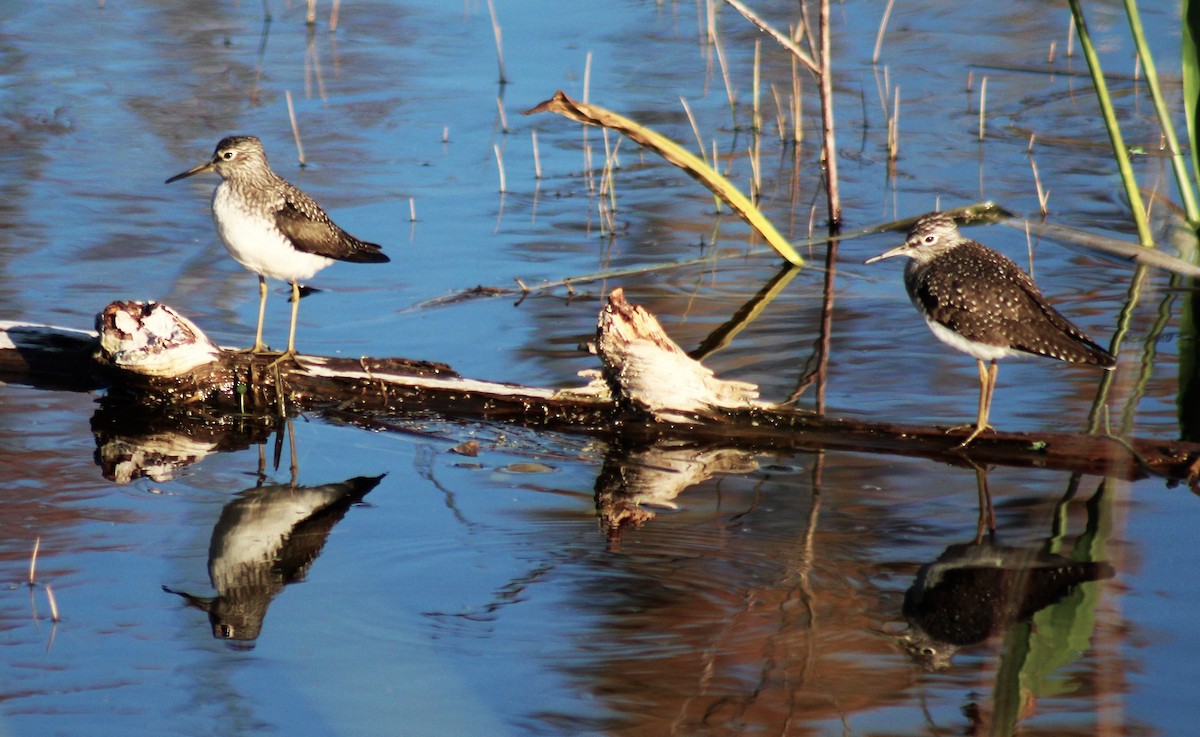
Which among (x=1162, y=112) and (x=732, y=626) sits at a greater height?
(x=1162, y=112)

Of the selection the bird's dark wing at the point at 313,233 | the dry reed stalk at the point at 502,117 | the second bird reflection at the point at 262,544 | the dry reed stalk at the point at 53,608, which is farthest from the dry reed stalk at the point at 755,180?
the dry reed stalk at the point at 53,608

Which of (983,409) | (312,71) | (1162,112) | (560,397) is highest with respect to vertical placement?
(1162,112)

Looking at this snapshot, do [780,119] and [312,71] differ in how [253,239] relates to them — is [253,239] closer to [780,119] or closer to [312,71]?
[780,119]

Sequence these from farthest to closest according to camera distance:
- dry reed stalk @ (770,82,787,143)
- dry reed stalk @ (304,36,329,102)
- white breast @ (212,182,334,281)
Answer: dry reed stalk @ (304,36,329,102)
dry reed stalk @ (770,82,787,143)
white breast @ (212,182,334,281)

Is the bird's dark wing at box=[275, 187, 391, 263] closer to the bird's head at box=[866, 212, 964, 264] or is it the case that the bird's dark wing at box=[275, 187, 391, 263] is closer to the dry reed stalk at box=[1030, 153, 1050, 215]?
the bird's head at box=[866, 212, 964, 264]

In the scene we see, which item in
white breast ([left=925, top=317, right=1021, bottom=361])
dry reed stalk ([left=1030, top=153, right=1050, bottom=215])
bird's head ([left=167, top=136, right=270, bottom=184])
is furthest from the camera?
dry reed stalk ([left=1030, top=153, right=1050, bottom=215])

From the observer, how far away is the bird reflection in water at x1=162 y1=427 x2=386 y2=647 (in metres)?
5.21

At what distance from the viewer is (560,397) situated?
6844mm

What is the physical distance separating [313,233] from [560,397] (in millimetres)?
1775

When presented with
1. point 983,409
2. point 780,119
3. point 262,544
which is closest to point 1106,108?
point 983,409

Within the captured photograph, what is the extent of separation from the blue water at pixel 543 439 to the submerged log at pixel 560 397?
5.4 inches

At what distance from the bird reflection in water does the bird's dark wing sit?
5.32ft

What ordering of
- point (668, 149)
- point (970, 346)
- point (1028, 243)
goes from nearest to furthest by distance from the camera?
point (970, 346)
point (668, 149)
point (1028, 243)

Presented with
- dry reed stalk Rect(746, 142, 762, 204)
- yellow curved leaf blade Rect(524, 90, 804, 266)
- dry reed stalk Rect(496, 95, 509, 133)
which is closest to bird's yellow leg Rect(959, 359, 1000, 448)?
yellow curved leaf blade Rect(524, 90, 804, 266)
